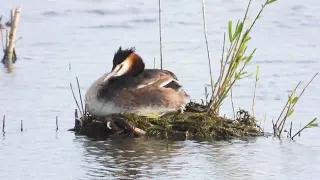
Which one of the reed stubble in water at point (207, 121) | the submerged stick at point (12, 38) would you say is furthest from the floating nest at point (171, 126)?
the submerged stick at point (12, 38)

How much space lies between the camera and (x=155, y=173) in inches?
343

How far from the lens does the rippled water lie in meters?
9.00

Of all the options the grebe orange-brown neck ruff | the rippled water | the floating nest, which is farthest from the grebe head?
the rippled water

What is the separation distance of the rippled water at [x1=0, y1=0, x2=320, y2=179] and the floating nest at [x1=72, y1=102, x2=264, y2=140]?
0.15 meters

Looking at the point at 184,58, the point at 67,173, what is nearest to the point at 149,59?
the point at 184,58

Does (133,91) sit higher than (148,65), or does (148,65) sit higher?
(148,65)

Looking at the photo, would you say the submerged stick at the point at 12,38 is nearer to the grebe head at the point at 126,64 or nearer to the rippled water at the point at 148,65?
the rippled water at the point at 148,65

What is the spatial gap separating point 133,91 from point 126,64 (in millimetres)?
361

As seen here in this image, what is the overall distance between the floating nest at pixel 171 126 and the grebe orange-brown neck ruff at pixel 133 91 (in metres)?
0.09

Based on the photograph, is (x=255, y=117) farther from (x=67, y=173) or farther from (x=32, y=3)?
(x=32, y=3)

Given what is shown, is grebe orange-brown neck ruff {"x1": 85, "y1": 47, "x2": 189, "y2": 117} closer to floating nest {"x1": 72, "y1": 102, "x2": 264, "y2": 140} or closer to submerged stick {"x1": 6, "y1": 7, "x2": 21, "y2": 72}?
floating nest {"x1": 72, "y1": 102, "x2": 264, "y2": 140}

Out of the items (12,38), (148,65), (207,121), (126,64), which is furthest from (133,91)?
(12,38)

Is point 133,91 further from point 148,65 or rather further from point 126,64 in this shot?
point 148,65

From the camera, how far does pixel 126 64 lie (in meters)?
10.5
